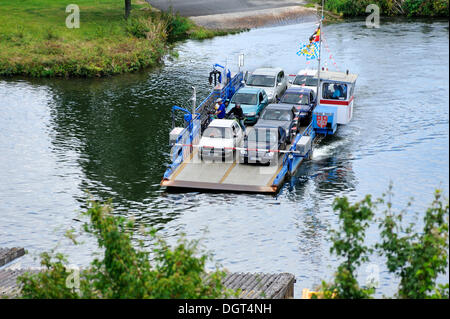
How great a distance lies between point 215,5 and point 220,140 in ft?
141

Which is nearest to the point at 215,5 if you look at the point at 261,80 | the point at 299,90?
the point at 261,80

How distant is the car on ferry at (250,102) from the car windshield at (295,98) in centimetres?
124

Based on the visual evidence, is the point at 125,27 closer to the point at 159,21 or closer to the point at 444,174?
the point at 159,21

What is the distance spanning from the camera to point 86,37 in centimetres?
6294

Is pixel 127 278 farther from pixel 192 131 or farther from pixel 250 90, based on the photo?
pixel 250 90

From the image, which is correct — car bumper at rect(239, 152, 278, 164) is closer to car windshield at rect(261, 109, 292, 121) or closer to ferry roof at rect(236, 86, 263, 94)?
car windshield at rect(261, 109, 292, 121)

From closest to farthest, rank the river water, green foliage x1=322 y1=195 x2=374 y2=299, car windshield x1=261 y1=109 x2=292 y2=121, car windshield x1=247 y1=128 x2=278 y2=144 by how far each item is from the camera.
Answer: green foliage x1=322 y1=195 x2=374 y2=299, the river water, car windshield x1=247 y1=128 x2=278 y2=144, car windshield x1=261 y1=109 x2=292 y2=121

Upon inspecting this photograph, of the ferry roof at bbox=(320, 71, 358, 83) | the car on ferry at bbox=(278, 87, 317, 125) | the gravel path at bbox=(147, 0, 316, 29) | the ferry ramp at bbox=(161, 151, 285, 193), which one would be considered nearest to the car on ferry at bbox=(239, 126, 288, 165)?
the ferry ramp at bbox=(161, 151, 285, 193)

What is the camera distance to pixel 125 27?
65562 millimetres

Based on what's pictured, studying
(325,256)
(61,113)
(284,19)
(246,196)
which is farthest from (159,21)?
(325,256)

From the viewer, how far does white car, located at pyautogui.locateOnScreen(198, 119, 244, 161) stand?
36062 mm

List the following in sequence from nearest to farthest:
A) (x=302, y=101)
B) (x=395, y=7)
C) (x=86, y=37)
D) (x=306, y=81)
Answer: (x=302, y=101), (x=306, y=81), (x=86, y=37), (x=395, y=7)

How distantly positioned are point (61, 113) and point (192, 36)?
2481 centimetres

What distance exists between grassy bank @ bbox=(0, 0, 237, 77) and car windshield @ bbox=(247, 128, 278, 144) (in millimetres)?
23385
